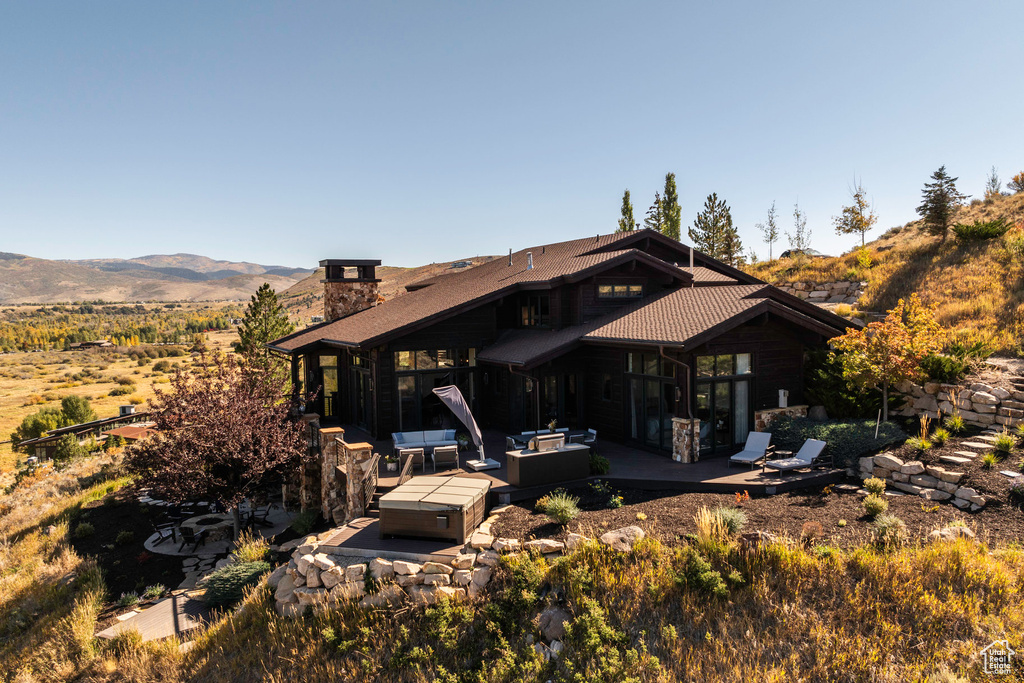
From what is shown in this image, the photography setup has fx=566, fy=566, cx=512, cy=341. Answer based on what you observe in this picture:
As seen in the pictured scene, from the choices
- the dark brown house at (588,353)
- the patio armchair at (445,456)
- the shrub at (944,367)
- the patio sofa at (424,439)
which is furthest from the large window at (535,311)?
the shrub at (944,367)

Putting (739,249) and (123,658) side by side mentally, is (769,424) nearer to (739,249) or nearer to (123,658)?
(123,658)

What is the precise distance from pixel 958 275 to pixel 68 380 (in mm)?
59473

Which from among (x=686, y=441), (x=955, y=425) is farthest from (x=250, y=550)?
(x=955, y=425)

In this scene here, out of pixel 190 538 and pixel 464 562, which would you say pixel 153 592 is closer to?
pixel 190 538

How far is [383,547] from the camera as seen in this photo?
9.34 m

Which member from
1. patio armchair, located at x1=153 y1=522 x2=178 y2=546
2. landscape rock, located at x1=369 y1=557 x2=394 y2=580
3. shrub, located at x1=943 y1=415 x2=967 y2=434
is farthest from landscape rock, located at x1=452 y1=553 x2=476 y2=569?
shrub, located at x1=943 y1=415 x2=967 y2=434

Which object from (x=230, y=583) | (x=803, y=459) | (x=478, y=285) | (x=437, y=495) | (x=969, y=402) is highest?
(x=478, y=285)

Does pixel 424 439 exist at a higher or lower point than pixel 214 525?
higher

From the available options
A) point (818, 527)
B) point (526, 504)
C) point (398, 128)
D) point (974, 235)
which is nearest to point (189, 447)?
point (526, 504)

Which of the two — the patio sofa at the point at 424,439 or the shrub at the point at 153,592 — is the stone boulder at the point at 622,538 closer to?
the patio sofa at the point at 424,439

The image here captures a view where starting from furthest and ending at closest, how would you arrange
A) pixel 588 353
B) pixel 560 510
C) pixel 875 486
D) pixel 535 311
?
pixel 535 311 → pixel 588 353 → pixel 875 486 → pixel 560 510

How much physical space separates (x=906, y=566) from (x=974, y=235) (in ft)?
75.6

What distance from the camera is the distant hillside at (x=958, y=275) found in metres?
17.8

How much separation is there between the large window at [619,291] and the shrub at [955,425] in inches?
320
